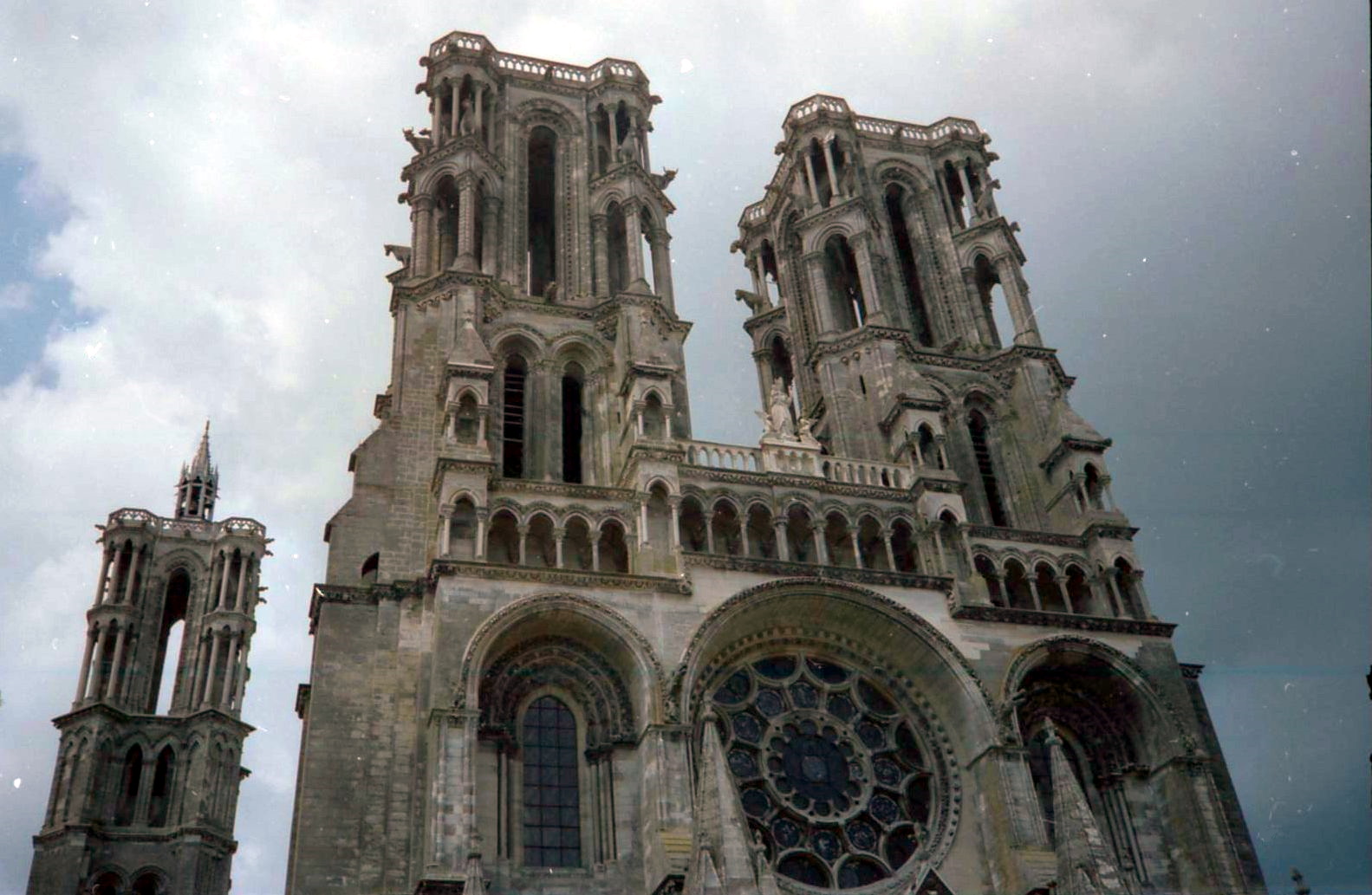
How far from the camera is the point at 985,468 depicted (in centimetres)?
3650

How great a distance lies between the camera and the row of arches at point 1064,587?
Result: 3131 centimetres

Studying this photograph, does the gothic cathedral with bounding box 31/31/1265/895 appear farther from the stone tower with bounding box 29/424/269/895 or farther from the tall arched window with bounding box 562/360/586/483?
the stone tower with bounding box 29/424/269/895

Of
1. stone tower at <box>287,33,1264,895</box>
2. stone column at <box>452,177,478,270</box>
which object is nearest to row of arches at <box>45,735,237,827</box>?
stone tower at <box>287,33,1264,895</box>

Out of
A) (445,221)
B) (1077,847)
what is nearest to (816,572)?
(1077,847)

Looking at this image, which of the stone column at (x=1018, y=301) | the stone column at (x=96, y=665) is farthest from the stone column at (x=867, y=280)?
the stone column at (x=96, y=665)

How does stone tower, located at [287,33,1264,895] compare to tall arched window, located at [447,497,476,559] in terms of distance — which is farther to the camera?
tall arched window, located at [447,497,476,559]

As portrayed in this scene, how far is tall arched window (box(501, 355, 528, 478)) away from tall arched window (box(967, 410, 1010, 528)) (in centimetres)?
1231

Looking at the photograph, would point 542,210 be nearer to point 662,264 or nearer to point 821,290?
point 662,264

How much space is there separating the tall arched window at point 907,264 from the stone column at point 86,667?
33.6 meters

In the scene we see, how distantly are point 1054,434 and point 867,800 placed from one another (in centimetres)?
1212

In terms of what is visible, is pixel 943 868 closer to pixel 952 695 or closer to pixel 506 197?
pixel 952 695

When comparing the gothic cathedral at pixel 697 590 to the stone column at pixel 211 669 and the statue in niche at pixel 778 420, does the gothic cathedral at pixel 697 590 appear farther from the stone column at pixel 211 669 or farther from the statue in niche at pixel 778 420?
the stone column at pixel 211 669

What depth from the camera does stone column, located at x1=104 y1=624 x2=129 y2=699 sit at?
5034 cm

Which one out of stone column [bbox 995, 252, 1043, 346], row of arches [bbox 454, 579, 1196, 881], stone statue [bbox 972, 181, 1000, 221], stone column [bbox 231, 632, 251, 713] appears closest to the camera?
row of arches [bbox 454, 579, 1196, 881]
